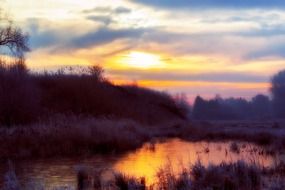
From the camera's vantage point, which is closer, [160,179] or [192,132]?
[160,179]

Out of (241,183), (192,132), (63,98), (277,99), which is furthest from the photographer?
(277,99)

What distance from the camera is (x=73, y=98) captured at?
52.6 meters

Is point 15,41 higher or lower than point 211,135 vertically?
higher

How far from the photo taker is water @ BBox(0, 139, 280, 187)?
18.2 m

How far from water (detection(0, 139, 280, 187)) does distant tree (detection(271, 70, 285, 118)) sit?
275 ft

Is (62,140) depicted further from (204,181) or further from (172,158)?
(204,181)

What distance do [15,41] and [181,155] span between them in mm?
21825

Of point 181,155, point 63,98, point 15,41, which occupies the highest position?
point 15,41

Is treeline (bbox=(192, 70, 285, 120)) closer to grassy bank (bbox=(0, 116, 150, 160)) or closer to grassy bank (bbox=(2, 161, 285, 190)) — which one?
grassy bank (bbox=(0, 116, 150, 160))

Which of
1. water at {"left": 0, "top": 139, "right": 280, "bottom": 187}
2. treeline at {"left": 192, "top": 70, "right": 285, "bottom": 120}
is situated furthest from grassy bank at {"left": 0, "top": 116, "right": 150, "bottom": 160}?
treeline at {"left": 192, "top": 70, "right": 285, "bottom": 120}

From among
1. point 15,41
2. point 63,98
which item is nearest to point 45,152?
point 15,41

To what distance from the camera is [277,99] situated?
11544 cm

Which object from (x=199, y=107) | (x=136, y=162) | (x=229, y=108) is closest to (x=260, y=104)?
(x=229, y=108)

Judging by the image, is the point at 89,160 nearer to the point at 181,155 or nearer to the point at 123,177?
the point at 181,155
